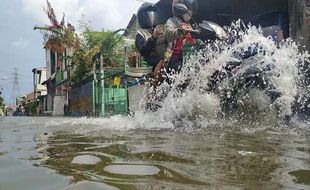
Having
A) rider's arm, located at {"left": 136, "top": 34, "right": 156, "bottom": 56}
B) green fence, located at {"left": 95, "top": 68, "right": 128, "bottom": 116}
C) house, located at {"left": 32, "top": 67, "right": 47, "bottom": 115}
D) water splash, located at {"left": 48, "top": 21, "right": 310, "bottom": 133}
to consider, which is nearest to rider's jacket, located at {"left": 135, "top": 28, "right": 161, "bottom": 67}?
rider's arm, located at {"left": 136, "top": 34, "right": 156, "bottom": 56}

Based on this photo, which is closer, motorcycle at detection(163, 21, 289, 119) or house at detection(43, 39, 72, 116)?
motorcycle at detection(163, 21, 289, 119)

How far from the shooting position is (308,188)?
196cm

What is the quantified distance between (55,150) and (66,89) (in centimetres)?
2902

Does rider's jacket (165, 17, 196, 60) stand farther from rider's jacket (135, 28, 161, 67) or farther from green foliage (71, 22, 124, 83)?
green foliage (71, 22, 124, 83)

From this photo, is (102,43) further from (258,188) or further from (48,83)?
(258,188)

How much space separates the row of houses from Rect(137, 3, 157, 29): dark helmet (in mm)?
334

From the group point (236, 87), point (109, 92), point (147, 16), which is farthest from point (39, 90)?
point (236, 87)

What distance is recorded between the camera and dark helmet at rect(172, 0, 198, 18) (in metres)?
8.68

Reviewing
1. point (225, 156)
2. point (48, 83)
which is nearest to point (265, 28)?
point (225, 156)

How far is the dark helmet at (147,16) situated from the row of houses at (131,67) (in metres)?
0.33

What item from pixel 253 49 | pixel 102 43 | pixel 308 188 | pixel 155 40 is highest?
pixel 102 43

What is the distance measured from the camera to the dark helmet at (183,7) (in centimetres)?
868

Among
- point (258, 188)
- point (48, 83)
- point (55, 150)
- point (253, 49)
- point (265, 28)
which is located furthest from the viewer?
point (48, 83)

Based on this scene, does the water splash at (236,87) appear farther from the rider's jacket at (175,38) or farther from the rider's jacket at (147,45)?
the rider's jacket at (147,45)
